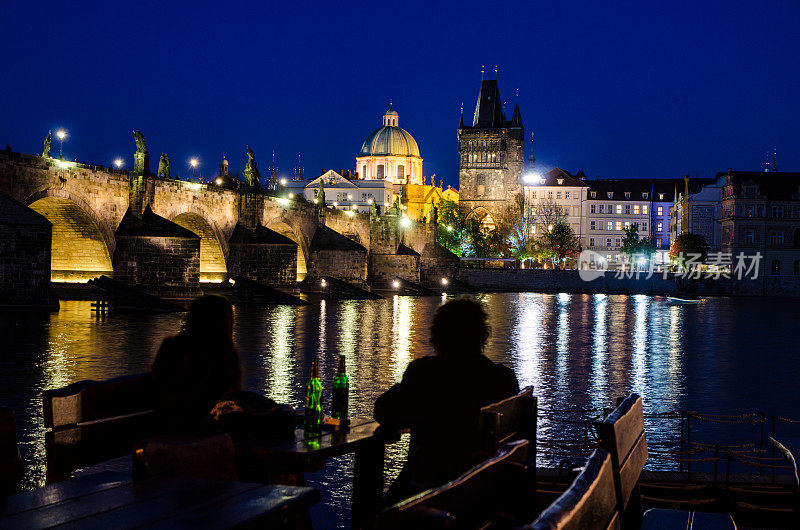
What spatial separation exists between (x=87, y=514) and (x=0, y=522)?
270 millimetres

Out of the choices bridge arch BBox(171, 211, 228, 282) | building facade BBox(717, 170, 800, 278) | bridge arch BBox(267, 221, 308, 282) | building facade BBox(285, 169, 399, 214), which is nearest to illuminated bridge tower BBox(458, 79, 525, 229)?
building facade BBox(285, 169, 399, 214)

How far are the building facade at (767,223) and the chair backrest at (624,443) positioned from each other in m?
72.1

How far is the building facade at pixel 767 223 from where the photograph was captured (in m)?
70.1

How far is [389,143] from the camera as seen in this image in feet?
414

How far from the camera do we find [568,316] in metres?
34.6

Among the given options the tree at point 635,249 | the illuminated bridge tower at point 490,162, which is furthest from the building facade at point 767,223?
the illuminated bridge tower at point 490,162

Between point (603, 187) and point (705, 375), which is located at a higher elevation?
point (603, 187)

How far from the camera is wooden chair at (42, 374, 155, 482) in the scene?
4004 millimetres

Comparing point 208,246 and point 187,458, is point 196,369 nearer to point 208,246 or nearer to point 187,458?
point 187,458

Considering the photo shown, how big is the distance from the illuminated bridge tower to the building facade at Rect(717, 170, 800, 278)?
37.6 metres

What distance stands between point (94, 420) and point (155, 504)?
142cm

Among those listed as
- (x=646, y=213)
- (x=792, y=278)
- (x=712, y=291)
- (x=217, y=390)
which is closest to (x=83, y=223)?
Result: (x=217, y=390)

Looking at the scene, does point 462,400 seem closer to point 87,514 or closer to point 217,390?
point 217,390

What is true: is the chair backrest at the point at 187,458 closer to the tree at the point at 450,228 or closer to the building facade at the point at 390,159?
the tree at the point at 450,228
